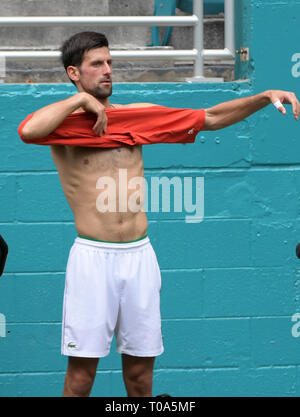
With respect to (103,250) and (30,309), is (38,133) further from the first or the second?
(30,309)

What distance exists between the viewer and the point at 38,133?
3.13 metres

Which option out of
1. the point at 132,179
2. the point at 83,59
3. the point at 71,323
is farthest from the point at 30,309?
the point at 83,59

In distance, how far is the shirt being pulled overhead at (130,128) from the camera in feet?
10.7

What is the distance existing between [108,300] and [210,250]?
3.29ft

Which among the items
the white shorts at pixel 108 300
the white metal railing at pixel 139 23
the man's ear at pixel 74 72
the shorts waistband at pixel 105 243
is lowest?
the white shorts at pixel 108 300

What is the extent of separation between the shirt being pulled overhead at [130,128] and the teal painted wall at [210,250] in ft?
1.98

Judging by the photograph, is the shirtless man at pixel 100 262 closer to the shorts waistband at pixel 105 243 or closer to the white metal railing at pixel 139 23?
the shorts waistband at pixel 105 243

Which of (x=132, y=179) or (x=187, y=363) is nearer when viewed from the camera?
(x=132, y=179)

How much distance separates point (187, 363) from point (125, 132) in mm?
1495

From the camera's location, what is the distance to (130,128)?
3.39m

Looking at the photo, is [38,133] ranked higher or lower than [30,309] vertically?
higher

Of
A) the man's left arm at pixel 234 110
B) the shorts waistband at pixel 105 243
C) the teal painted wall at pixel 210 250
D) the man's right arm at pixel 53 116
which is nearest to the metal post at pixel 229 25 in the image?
the teal painted wall at pixel 210 250

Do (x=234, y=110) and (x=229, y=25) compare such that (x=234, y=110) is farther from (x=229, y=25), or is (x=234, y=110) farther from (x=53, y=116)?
(x=229, y=25)

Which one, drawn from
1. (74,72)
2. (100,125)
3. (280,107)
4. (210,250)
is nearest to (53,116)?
(100,125)
